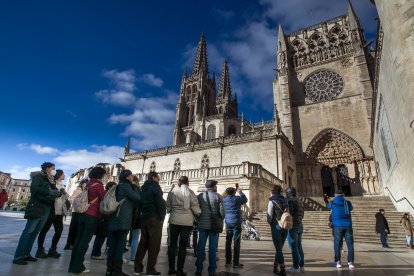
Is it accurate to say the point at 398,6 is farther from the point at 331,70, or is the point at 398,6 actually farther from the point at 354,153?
the point at 331,70

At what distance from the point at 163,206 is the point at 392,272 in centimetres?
413

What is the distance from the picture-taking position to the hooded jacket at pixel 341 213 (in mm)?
5105

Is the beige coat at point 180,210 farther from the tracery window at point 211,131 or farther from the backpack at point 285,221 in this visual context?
the tracery window at point 211,131

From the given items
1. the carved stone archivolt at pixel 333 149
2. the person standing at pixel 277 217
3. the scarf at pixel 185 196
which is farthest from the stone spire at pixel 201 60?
the scarf at pixel 185 196

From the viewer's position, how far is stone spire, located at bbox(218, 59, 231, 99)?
2288 inches

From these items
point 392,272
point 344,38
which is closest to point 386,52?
point 392,272

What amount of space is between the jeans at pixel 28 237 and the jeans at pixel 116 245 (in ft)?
4.78

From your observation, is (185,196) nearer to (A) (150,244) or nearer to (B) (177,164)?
(A) (150,244)

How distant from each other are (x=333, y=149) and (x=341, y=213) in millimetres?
21596

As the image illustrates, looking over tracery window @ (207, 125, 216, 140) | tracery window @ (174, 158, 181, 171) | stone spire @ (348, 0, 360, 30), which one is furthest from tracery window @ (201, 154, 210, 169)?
stone spire @ (348, 0, 360, 30)

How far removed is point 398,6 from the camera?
8602 mm

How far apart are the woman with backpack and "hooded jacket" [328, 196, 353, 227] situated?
407 centimetres

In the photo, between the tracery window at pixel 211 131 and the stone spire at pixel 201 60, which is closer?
the tracery window at pixel 211 131

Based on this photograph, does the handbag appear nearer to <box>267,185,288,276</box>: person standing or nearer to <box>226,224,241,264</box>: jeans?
<box>226,224,241,264</box>: jeans
